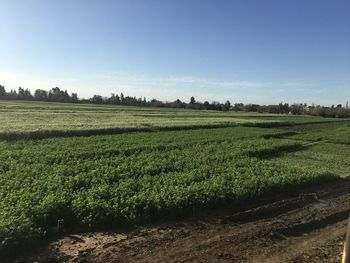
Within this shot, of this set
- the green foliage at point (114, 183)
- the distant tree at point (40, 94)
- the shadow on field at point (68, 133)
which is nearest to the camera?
the green foliage at point (114, 183)

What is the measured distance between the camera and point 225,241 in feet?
27.2

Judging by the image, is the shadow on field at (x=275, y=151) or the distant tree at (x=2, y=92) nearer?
the shadow on field at (x=275, y=151)

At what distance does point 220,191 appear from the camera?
11383mm

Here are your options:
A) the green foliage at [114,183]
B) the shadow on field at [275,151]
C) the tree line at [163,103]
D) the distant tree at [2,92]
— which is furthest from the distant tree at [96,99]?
the green foliage at [114,183]

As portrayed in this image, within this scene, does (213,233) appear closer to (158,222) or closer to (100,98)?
(158,222)

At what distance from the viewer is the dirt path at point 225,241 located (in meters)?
7.42

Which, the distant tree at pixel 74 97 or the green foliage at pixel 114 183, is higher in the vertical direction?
the distant tree at pixel 74 97

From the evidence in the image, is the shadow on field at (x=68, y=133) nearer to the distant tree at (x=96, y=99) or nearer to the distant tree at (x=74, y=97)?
the distant tree at (x=96, y=99)

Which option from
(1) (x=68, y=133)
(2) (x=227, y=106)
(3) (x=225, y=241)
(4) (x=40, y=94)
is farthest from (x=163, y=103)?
(3) (x=225, y=241)

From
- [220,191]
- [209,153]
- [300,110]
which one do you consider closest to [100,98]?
[300,110]

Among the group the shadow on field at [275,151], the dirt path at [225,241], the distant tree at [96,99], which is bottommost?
the dirt path at [225,241]

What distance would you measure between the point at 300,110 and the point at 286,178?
109 meters

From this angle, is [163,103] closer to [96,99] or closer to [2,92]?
[96,99]

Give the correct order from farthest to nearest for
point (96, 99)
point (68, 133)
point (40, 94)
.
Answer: point (96, 99) → point (40, 94) → point (68, 133)
